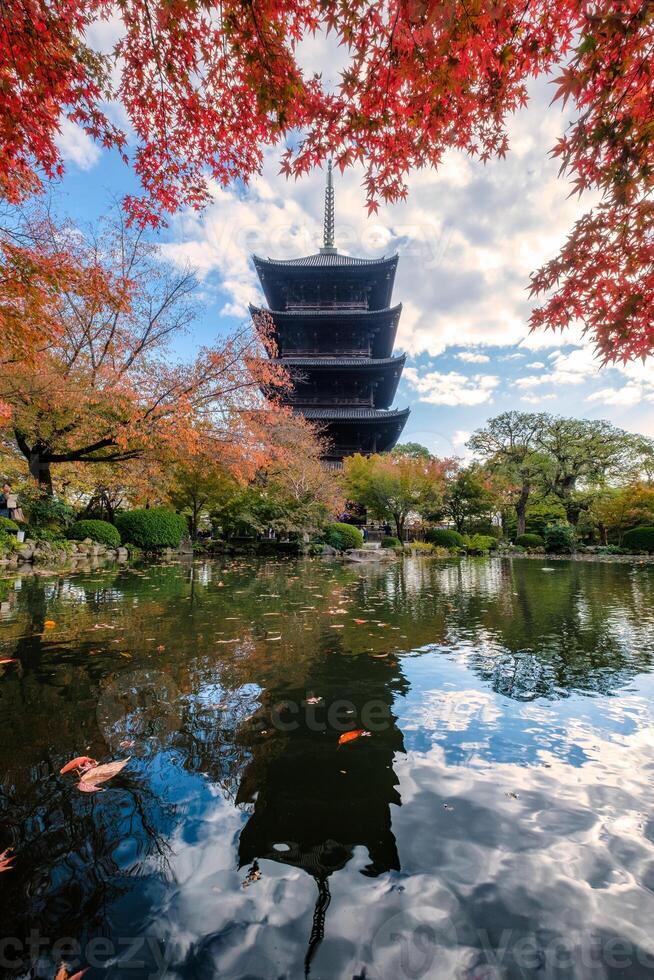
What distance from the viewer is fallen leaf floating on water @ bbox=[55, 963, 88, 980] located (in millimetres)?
970

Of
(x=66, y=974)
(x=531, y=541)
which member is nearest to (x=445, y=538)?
(x=531, y=541)

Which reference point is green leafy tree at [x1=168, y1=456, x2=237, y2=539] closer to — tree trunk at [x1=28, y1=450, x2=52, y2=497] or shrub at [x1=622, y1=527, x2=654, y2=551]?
tree trunk at [x1=28, y1=450, x2=52, y2=497]

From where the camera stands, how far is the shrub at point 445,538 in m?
22.0

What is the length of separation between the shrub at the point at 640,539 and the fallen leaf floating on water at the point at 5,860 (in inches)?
982

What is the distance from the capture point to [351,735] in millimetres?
2055

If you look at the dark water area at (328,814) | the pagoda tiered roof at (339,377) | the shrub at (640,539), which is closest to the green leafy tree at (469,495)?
the shrub at (640,539)

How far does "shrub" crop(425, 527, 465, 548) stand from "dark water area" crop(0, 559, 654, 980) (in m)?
19.0

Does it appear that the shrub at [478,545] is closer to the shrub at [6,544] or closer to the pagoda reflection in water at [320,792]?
the shrub at [6,544]

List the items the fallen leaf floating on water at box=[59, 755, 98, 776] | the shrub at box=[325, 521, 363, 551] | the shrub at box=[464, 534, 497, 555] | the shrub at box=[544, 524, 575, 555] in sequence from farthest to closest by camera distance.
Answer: the shrub at box=[544, 524, 575, 555] < the shrub at box=[464, 534, 497, 555] < the shrub at box=[325, 521, 363, 551] < the fallen leaf floating on water at box=[59, 755, 98, 776]

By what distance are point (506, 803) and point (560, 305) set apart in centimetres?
394

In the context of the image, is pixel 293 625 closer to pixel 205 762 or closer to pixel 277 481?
pixel 205 762

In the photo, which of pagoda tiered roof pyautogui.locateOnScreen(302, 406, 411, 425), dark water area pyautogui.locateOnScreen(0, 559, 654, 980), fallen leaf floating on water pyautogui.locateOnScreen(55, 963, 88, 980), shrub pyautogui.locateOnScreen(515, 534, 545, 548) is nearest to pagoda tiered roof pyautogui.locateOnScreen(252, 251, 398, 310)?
pagoda tiered roof pyautogui.locateOnScreen(302, 406, 411, 425)

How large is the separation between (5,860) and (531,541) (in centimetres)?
2525

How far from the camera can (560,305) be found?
3850 mm
